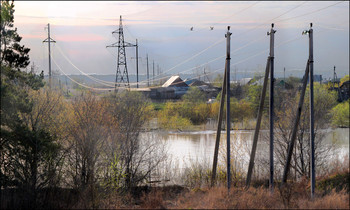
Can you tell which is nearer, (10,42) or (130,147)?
(10,42)

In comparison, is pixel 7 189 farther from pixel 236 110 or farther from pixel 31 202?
pixel 236 110

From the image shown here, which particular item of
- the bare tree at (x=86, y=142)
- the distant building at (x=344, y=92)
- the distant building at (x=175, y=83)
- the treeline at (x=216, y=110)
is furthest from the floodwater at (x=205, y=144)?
the distant building at (x=175, y=83)

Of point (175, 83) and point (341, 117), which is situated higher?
point (175, 83)

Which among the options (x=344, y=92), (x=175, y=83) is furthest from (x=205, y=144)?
(x=175, y=83)

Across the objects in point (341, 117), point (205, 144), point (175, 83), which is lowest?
point (205, 144)

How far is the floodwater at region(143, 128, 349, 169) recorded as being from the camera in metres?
22.4

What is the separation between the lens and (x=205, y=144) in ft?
95.6

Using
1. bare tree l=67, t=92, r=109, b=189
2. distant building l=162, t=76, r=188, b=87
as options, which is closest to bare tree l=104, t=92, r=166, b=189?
bare tree l=67, t=92, r=109, b=189

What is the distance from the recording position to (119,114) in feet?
71.8

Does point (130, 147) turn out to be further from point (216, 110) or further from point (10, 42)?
point (216, 110)

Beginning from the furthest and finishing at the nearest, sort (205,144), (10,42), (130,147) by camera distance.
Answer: (205,144) → (130,147) → (10,42)

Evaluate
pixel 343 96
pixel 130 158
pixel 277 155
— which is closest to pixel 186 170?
pixel 130 158

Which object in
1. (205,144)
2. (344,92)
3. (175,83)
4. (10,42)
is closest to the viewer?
(10,42)

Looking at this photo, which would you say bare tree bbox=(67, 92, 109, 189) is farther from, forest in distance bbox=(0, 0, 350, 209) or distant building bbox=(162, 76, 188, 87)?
distant building bbox=(162, 76, 188, 87)
